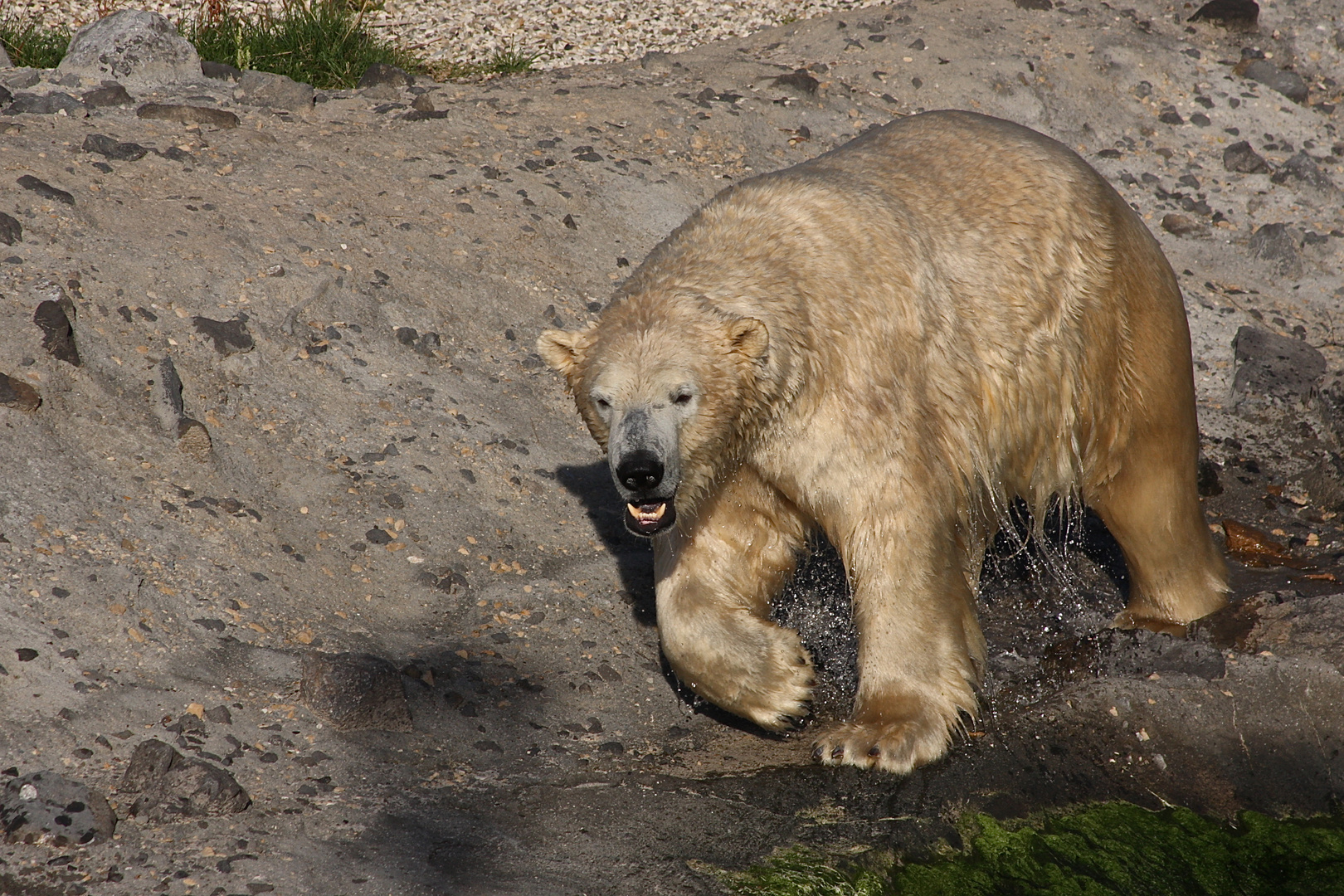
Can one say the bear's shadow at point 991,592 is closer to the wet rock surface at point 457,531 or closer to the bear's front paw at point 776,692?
the wet rock surface at point 457,531

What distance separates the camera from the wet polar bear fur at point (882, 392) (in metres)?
3.34

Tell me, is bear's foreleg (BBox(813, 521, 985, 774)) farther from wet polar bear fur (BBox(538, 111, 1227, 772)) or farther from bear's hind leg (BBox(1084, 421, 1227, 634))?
bear's hind leg (BBox(1084, 421, 1227, 634))

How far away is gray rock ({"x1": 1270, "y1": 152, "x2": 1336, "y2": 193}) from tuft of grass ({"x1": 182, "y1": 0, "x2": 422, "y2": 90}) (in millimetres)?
5330

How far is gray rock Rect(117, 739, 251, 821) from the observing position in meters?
2.94

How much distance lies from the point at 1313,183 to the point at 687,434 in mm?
5884

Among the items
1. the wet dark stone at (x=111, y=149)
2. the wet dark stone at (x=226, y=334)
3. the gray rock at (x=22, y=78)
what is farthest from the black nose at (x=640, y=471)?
the gray rock at (x=22, y=78)

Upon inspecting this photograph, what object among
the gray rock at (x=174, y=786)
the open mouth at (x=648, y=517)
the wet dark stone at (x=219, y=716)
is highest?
the open mouth at (x=648, y=517)

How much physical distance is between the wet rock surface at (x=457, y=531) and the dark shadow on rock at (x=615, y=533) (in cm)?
2

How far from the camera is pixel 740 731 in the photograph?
3887 mm

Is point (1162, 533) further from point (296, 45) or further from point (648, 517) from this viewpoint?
point (296, 45)

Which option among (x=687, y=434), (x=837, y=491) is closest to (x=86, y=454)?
(x=687, y=434)

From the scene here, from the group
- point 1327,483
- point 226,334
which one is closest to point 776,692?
point 226,334

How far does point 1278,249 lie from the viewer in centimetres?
699

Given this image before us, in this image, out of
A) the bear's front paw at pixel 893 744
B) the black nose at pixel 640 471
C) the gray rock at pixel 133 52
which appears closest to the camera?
the black nose at pixel 640 471
